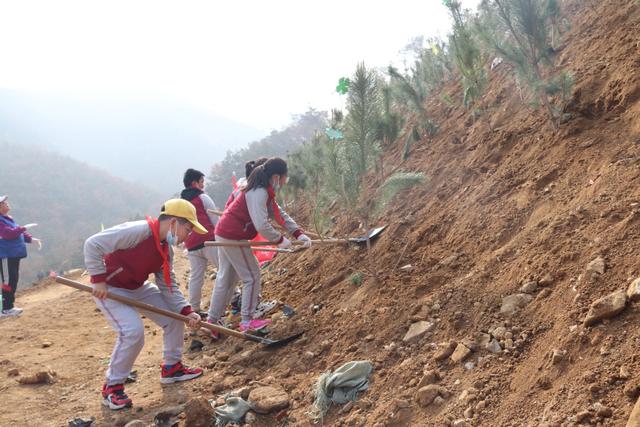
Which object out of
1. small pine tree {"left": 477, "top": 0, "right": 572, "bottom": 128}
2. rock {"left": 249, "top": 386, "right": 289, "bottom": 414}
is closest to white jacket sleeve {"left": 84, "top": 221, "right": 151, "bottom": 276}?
rock {"left": 249, "top": 386, "right": 289, "bottom": 414}

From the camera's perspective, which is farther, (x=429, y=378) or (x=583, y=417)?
(x=429, y=378)

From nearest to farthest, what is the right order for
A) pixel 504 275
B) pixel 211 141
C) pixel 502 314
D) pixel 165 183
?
pixel 502 314 < pixel 504 275 < pixel 165 183 < pixel 211 141

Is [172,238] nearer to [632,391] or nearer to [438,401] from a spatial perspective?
[438,401]

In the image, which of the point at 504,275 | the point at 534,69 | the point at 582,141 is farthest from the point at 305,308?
the point at 534,69

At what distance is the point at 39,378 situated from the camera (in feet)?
12.8

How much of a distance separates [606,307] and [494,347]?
0.55 metres

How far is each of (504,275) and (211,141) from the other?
9831 centimetres

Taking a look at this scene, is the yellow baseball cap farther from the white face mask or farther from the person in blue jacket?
the person in blue jacket

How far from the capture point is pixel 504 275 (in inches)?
111

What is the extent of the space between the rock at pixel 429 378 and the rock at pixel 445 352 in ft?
0.40

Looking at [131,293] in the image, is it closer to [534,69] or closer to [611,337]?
[611,337]

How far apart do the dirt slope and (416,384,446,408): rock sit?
1.5 inches

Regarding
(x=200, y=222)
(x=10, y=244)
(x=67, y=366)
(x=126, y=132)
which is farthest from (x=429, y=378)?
(x=126, y=132)

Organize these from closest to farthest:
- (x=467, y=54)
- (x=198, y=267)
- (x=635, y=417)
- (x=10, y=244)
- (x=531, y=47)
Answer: (x=635, y=417)
(x=531, y=47)
(x=198, y=267)
(x=467, y=54)
(x=10, y=244)
